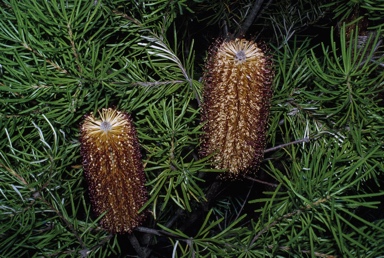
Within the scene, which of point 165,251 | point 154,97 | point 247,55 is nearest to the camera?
point 247,55

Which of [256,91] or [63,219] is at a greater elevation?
[256,91]

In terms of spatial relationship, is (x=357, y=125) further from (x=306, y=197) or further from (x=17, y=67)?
(x=17, y=67)

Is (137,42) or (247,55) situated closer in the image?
(247,55)

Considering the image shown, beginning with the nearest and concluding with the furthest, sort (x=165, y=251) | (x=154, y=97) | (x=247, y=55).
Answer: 1. (x=247, y=55)
2. (x=154, y=97)
3. (x=165, y=251)

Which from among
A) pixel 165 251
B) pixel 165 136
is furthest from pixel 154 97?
pixel 165 251
